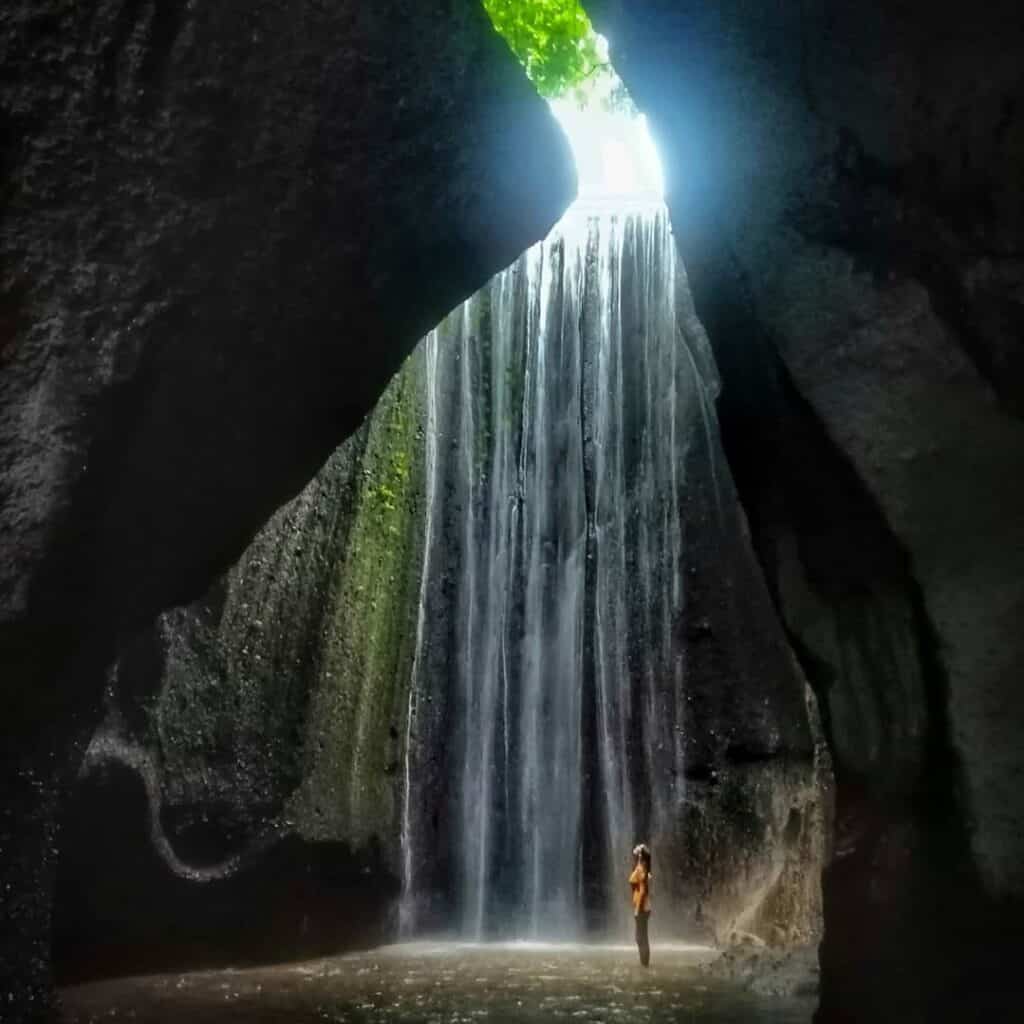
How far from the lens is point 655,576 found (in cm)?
1465

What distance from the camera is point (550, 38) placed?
40.0ft

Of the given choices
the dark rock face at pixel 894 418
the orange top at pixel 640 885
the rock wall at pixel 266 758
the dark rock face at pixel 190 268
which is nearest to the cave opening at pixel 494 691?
the rock wall at pixel 266 758

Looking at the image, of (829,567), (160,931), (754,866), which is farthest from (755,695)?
(829,567)

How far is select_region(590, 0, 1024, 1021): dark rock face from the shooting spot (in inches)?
193

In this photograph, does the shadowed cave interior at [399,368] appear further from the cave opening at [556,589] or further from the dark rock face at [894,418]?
the cave opening at [556,589]

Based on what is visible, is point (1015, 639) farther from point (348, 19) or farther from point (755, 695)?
point (755, 695)

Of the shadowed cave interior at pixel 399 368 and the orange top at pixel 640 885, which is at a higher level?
the shadowed cave interior at pixel 399 368

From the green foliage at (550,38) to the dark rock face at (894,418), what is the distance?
253 inches

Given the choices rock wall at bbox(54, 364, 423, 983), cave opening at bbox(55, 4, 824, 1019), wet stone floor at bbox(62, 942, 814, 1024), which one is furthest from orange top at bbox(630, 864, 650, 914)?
rock wall at bbox(54, 364, 423, 983)

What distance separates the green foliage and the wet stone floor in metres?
8.46

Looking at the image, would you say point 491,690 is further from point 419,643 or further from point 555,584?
point 555,584

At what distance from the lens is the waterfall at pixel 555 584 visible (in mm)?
13930

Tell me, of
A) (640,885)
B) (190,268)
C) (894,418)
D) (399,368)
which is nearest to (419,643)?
(640,885)

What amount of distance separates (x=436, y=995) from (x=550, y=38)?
30.2 ft
